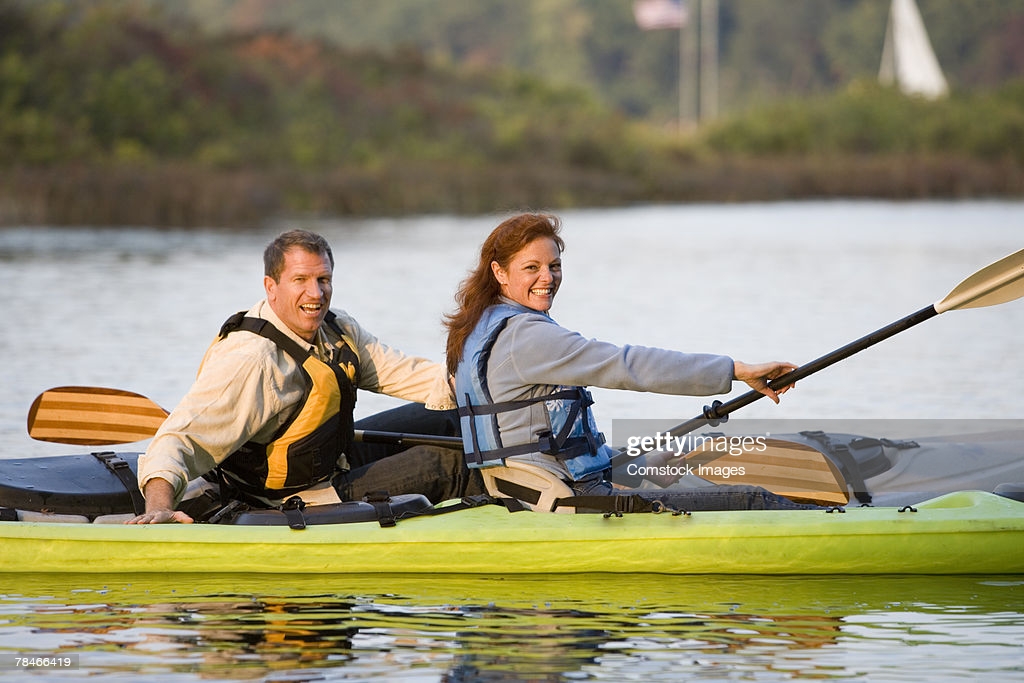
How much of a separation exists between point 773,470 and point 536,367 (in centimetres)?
106

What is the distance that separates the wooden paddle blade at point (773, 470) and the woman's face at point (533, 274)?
889mm

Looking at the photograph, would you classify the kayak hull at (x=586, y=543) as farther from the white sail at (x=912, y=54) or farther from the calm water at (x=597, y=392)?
the white sail at (x=912, y=54)

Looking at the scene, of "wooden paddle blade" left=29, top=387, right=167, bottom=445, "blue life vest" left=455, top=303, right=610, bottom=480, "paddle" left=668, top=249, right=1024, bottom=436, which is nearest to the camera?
"blue life vest" left=455, top=303, right=610, bottom=480

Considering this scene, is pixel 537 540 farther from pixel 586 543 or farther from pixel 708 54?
pixel 708 54

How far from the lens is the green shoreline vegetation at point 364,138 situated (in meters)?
23.5

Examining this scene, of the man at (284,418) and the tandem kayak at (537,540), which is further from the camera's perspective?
the tandem kayak at (537,540)

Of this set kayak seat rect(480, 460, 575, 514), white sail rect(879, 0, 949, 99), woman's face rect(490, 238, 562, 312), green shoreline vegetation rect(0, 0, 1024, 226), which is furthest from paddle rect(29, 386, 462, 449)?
white sail rect(879, 0, 949, 99)

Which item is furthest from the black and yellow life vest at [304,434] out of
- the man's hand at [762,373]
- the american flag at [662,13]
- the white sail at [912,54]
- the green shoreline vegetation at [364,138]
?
the white sail at [912,54]

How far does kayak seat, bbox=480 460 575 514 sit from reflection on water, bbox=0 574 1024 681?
263 millimetres

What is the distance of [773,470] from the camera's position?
5.27 m

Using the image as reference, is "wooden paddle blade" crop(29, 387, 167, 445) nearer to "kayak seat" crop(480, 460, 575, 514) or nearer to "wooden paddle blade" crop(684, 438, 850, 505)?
"kayak seat" crop(480, 460, 575, 514)

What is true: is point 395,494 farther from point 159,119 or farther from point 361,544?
point 159,119

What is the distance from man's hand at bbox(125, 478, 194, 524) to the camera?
485cm

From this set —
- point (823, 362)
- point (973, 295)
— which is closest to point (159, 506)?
point (823, 362)
